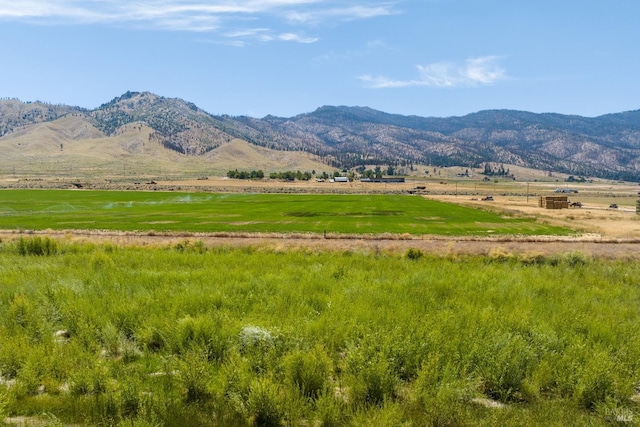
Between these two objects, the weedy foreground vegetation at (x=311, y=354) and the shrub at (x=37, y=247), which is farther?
the shrub at (x=37, y=247)

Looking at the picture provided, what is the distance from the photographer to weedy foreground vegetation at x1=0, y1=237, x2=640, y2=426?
6832 mm

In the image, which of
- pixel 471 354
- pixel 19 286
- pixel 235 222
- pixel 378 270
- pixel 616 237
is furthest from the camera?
pixel 235 222

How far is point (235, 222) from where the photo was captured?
2219 inches

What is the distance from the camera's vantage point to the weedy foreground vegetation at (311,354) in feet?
22.4

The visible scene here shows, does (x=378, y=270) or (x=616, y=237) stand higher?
(x=378, y=270)

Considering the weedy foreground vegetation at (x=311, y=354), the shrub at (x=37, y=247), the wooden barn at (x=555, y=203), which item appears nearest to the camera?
the weedy foreground vegetation at (x=311, y=354)

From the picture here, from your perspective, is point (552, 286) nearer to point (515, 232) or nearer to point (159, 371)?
point (159, 371)

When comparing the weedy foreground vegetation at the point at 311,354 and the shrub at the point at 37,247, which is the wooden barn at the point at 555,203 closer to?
the weedy foreground vegetation at the point at 311,354

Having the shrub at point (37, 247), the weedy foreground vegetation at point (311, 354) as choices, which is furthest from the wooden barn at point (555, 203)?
the shrub at point (37, 247)

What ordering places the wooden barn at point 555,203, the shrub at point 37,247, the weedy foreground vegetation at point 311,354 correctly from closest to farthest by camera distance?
the weedy foreground vegetation at point 311,354, the shrub at point 37,247, the wooden barn at point 555,203

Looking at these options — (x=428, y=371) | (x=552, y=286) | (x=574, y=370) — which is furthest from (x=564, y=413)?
(x=552, y=286)

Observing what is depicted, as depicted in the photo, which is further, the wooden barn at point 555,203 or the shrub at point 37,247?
the wooden barn at point 555,203

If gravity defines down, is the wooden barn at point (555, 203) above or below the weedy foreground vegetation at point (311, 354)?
below

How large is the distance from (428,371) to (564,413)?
7.46 feet
